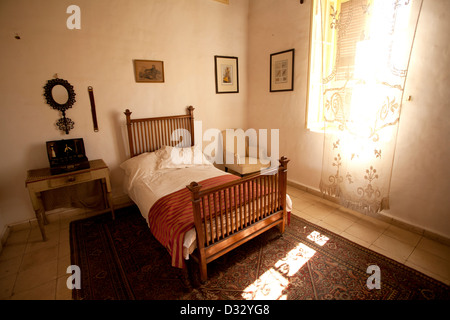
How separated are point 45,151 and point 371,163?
3879 mm

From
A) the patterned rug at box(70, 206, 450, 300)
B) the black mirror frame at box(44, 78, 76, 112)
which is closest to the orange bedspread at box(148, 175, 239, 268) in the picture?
the patterned rug at box(70, 206, 450, 300)

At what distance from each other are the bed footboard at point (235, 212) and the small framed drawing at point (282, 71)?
5.93ft

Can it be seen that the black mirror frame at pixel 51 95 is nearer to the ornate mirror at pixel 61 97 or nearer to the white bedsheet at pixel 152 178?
the ornate mirror at pixel 61 97

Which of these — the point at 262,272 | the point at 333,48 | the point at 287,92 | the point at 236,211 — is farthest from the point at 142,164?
the point at 333,48

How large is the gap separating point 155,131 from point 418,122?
10.5 feet

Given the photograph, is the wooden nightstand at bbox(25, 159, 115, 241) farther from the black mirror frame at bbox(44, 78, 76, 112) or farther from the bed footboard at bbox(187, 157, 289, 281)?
the bed footboard at bbox(187, 157, 289, 281)

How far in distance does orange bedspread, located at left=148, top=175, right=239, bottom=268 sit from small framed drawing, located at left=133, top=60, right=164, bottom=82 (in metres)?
1.80

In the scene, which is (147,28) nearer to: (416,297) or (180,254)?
(180,254)

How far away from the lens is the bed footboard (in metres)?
1.84

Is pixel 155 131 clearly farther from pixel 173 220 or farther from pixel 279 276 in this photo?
pixel 279 276

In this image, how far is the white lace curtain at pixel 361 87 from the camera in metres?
2.23

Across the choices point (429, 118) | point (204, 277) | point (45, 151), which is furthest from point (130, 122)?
point (429, 118)

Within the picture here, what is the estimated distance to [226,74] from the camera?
4.01 meters

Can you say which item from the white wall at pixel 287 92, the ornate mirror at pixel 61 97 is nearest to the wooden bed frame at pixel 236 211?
the white wall at pixel 287 92
